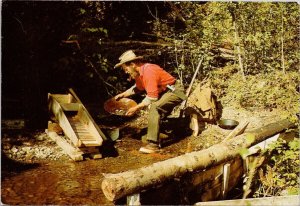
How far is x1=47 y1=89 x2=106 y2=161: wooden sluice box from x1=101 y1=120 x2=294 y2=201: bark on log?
63.9 inches

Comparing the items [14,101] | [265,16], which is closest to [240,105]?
[265,16]

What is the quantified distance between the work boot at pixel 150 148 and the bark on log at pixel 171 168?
137cm

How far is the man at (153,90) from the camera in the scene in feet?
19.1

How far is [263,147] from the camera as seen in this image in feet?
18.3

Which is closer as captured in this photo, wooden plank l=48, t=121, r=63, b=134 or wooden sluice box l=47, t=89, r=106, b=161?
wooden sluice box l=47, t=89, r=106, b=161

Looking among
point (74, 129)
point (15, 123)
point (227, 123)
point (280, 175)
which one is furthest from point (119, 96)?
point (280, 175)

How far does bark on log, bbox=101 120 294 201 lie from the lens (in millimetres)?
3510

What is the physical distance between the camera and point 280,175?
213 inches

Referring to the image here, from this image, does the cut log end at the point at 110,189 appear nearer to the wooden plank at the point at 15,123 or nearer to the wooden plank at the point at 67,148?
the wooden plank at the point at 67,148

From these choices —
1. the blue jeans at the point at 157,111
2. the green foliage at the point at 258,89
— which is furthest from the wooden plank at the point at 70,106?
the green foliage at the point at 258,89

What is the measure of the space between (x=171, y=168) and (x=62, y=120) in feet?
8.07

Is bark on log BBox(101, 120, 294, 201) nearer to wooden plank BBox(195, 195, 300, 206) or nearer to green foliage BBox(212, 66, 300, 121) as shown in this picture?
wooden plank BBox(195, 195, 300, 206)

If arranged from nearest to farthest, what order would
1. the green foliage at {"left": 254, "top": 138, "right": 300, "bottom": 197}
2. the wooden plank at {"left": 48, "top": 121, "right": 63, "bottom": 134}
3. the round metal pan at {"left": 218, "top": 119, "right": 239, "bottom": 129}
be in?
the green foliage at {"left": 254, "top": 138, "right": 300, "bottom": 197} → the wooden plank at {"left": 48, "top": 121, "right": 63, "bottom": 134} → the round metal pan at {"left": 218, "top": 119, "right": 239, "bottom": 129}

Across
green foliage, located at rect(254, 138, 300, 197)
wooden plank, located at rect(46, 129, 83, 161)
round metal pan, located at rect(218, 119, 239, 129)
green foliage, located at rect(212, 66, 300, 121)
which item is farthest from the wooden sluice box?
green foliage, located at rect(212, 66, 300, 121)
